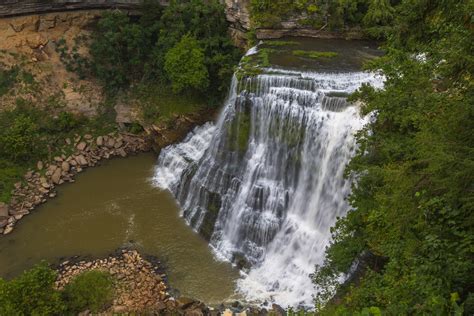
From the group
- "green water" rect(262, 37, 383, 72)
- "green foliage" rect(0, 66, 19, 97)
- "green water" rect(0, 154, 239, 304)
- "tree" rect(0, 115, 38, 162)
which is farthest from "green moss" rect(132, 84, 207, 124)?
"green foliage" rect(0, 66, 19, 97)

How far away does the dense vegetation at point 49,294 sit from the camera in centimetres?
1360

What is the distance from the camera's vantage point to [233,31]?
25734 mm

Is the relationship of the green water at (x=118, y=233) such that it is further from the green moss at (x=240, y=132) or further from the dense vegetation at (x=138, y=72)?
the green moss at (x=240, y=132)

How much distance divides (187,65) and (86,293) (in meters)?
13.8

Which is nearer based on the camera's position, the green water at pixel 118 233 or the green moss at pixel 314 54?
the green water at pixel 118 233

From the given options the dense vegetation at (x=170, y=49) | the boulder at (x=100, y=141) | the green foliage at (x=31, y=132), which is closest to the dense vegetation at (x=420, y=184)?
the dense vegetation at (x=170, y=49)

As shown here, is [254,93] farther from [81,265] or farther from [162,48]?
[81,265]

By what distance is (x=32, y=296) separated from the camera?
13820 mm

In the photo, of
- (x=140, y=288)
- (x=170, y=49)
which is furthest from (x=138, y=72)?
(x=140, y=288)

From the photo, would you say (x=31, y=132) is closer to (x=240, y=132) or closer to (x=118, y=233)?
(x=118, y=233)

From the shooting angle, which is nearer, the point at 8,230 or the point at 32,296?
the point at 32,296

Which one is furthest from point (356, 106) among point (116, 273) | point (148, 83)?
point (148, 83)

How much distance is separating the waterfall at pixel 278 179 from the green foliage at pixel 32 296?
725cm

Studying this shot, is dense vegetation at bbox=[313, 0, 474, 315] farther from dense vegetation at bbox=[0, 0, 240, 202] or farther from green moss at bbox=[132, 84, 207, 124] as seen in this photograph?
green moss at bbox=[132, 84, 207, 124]
